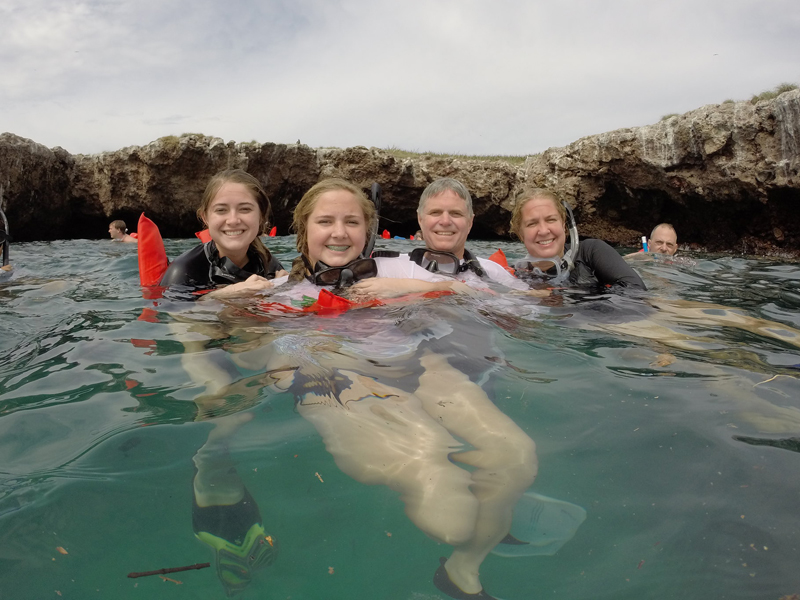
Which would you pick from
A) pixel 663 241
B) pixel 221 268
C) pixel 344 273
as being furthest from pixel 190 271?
pixel 663 241

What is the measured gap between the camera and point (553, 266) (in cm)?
441

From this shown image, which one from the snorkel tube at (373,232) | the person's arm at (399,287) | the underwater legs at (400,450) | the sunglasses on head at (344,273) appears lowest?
the underwater legs at (400,450)

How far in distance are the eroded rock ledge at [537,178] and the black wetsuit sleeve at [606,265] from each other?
724 cm

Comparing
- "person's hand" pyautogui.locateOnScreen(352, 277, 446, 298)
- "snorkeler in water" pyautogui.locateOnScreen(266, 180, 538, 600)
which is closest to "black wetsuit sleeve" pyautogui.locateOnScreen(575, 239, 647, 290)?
"person's hand" pyautogui.locateOnScreen(352, 277, 446, 298)

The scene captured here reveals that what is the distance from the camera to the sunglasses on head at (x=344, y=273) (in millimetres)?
3180

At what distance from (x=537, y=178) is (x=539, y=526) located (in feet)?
43.7

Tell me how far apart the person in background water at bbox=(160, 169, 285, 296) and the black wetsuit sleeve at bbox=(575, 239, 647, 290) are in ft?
8.24

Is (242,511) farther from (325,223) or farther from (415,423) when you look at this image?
(325,223)

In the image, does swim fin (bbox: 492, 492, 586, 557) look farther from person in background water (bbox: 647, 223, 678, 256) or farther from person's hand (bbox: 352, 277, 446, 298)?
person in background water (bbox: 647, 223, 678, 256)

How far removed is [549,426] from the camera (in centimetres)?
181

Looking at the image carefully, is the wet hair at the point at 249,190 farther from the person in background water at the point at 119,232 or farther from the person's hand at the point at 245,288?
the person in background water at the point at 119,232

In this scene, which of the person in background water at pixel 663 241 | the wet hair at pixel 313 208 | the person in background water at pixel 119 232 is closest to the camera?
the wet hair at pixel 313 208

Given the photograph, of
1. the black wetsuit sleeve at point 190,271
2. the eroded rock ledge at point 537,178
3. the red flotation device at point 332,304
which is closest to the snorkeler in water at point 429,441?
the red flotation device at point 332,304

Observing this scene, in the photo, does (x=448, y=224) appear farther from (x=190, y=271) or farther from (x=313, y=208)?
(x=190, y=271)
